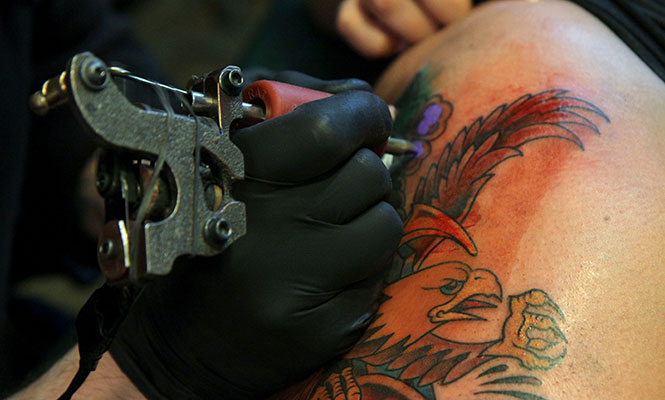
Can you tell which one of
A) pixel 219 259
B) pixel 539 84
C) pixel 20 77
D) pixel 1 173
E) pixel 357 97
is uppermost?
pixel 539 84

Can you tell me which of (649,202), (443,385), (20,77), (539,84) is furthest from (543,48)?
(20,77)

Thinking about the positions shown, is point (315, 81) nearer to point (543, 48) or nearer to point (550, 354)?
point (543, 48)

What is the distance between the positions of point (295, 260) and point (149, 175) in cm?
20

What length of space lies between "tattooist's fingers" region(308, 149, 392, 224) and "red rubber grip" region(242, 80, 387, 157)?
0.10 metres

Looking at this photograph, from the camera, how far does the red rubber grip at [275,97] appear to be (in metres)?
0.69

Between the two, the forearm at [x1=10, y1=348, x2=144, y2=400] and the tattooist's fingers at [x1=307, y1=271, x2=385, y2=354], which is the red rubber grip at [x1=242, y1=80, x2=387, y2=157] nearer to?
the tattooist's fingers at [x1=307, y1=271, x2=385, y2=354]

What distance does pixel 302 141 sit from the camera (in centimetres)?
65

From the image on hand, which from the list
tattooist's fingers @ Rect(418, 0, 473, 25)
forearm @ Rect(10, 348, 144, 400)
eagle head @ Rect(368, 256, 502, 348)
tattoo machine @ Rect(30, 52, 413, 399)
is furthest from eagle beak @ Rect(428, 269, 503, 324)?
tattooist's fingers @ Rect(418, 0, 473, 25)

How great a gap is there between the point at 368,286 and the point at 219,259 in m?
0.21

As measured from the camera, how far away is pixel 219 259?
0.67m

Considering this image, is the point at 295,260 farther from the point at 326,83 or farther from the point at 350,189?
the point at 326,83

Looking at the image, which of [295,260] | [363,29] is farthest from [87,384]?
[363,29]

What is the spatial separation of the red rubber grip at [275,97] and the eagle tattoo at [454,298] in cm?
25

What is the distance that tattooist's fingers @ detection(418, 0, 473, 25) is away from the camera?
1.18 metres
